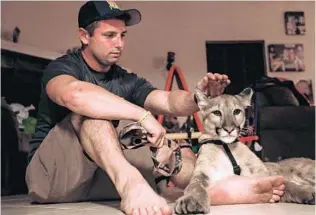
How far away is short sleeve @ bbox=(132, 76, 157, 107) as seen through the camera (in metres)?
1.81

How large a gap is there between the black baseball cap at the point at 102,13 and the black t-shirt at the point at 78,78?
14cm

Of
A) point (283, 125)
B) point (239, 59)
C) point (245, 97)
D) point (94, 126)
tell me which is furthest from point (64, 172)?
point (239, 59)

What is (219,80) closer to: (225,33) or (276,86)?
(276,86)

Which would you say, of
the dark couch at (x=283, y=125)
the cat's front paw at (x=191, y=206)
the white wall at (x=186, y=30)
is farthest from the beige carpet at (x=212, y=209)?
the white wall at (x=186, y=30)

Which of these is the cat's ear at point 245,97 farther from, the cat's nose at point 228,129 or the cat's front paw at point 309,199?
the cat's front paw at point 309,199

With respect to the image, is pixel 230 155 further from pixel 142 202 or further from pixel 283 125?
pixel 283 125

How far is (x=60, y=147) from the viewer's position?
1.58 metres

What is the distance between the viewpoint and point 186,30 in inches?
190

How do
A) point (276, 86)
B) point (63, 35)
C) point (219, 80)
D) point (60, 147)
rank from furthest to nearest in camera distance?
point (63, 35) → point (276, 86) → point (60, 147) → point (219, 80)

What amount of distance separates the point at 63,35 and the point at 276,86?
2.39 meters

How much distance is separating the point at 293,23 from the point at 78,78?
379 centimetres

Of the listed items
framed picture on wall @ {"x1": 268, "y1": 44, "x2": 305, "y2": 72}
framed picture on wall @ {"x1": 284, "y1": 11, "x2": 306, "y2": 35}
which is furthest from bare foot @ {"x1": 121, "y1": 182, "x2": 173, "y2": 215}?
framed picture on wall @ {"x1": 284, "y1": 11, "x2": 306, "y2": 35}

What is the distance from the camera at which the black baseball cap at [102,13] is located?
162cm

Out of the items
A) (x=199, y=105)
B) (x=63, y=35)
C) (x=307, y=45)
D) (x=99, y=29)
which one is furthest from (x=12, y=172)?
(x=307, y=45)
